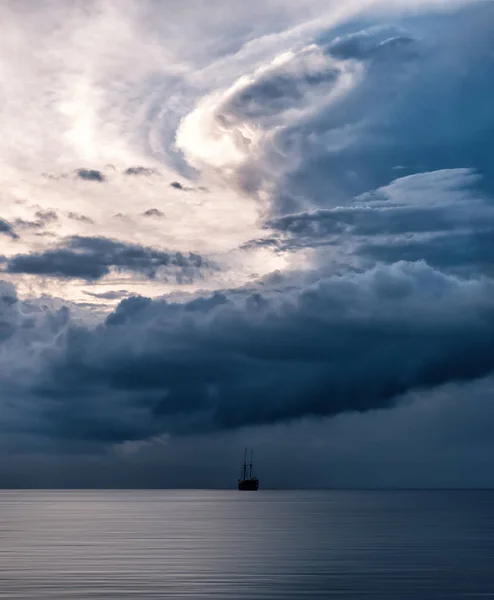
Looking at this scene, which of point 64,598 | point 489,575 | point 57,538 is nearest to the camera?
point 64,598

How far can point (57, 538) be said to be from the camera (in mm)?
125938

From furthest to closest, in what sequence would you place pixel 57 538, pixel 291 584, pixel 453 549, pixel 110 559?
pixel 57 538
pixel 453 549
pixel 110 559
pixel 291 584

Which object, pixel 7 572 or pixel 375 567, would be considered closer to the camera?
pixel 7 572

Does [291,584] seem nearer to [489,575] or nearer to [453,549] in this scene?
[489,575]

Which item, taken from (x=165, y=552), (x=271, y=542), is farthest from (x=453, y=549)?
(x=165, y=552)

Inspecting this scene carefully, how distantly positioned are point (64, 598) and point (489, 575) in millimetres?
35013

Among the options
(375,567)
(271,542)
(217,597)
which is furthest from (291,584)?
(271,542)

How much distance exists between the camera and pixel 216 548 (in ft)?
343

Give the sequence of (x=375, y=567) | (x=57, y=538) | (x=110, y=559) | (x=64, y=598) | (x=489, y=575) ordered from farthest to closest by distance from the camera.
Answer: (x=57, y=538) → (x=110, y=559) → (x=375, y=567) → (x=489, y=575) → (x=64, y=598)

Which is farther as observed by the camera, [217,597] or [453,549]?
[453,549]

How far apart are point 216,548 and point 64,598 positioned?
47.2m

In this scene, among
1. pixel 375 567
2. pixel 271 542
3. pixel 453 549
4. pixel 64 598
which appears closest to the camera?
pixel 64 598

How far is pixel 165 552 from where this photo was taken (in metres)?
96.7

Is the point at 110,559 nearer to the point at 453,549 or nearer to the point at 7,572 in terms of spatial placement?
the point at 7,572
